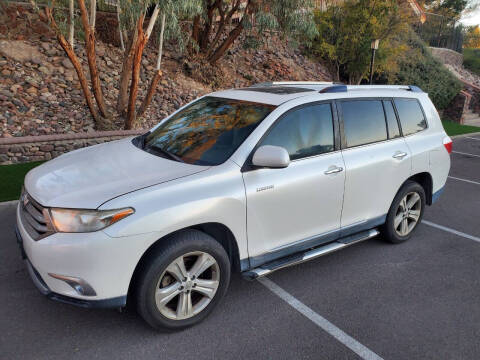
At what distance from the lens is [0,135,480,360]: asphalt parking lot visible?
3.09 metres

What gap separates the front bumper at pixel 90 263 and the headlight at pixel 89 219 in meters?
0.05

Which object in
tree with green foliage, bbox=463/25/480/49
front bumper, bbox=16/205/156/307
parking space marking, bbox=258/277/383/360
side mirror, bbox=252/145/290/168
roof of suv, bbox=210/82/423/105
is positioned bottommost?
parking space marking, bbox=258/277/383/360

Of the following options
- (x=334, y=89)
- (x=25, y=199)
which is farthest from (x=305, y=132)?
(x=25, y=199)

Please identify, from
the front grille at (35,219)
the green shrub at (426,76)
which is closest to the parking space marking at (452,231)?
the front grille at (35,219)

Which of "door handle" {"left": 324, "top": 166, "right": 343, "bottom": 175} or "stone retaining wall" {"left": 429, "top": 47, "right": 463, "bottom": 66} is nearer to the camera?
"door handle" {"left": 324, "top": 166, "right": 343, "bottom": 175}

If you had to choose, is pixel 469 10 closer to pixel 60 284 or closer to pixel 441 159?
pixel 441 159

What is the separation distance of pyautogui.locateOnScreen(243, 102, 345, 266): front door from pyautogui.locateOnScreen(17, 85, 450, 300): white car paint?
0.4 inches

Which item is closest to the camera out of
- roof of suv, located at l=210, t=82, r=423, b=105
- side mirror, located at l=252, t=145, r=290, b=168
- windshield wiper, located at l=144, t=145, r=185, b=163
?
side mirror, located at l=252, t=145, r=290, b=168

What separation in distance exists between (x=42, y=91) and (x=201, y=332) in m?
9.21

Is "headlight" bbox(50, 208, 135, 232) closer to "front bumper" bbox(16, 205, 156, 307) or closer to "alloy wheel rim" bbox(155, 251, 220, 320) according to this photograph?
"front bumper" bbox(16, 205, 156, 307)

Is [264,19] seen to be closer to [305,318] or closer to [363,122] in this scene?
[363,122]

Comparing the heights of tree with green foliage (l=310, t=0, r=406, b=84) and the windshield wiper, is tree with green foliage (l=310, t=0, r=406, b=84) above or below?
above

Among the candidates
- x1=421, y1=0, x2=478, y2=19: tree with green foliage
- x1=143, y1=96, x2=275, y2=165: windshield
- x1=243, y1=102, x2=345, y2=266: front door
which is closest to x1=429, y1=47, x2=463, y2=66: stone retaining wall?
x1=421, y1=0, x2=478, y2=19: tree with green foliage

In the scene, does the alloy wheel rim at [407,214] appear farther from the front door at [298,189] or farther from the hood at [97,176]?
the hood at [97,176]
